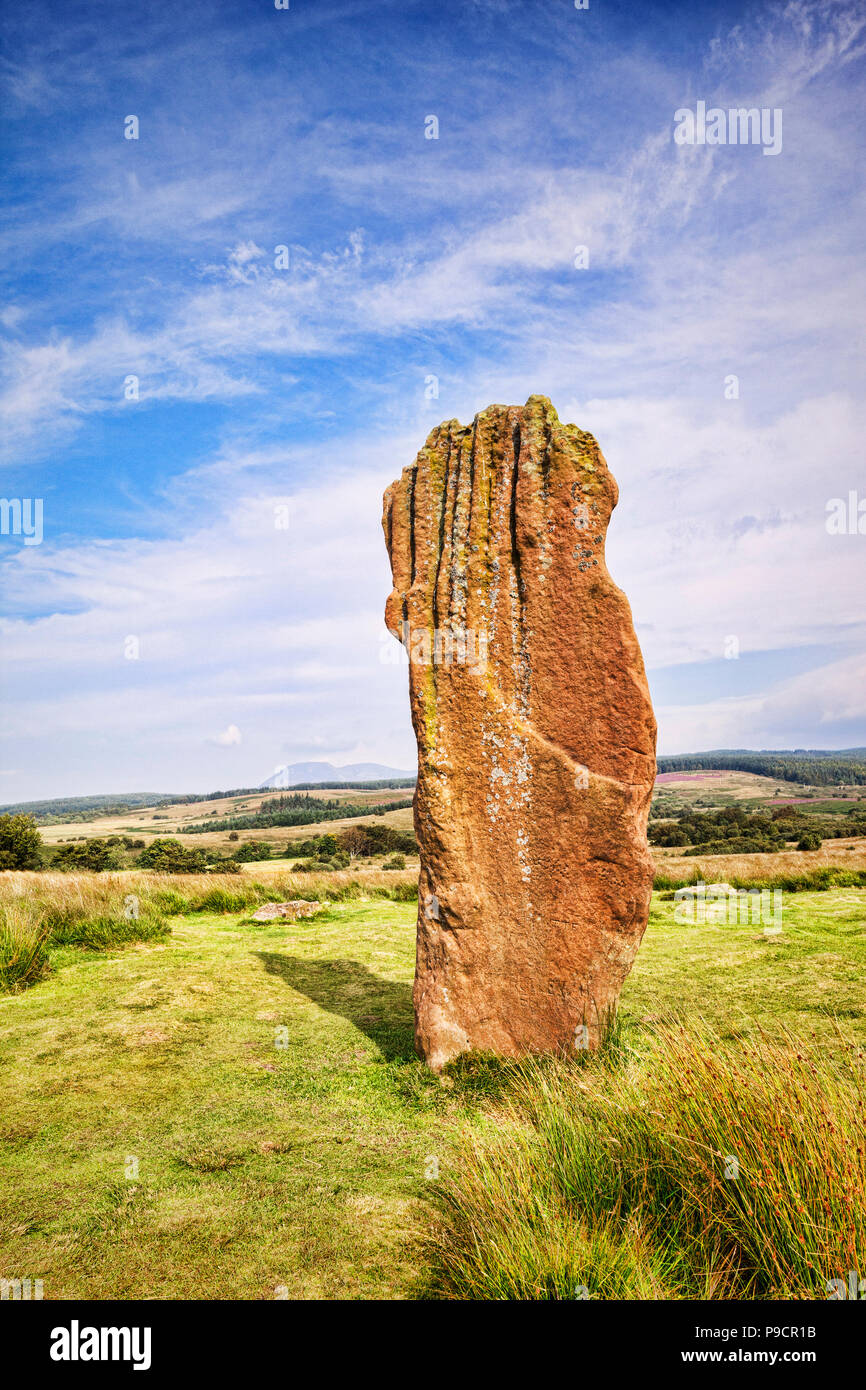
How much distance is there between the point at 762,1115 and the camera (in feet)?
12.0

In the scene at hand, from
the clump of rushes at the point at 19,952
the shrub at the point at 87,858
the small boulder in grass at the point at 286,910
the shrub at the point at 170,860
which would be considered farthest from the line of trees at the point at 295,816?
the clump of rushes at the point at 19,952

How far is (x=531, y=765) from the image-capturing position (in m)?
6.60

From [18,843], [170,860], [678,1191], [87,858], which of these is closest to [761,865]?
[678,1191]

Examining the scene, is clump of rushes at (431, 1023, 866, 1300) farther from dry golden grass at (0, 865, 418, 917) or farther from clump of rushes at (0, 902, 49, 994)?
dry golden grass at (0, 865, 418, 917)

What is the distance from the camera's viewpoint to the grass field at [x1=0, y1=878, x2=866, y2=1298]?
160 inches

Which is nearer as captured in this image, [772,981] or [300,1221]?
[300,1221]

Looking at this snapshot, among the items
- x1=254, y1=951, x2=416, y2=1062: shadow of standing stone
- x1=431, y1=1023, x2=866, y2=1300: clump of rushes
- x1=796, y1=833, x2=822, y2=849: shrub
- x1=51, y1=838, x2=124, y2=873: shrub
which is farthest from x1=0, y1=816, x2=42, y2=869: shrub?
x1=796, y1=833, x2=822, y2=849: shrub

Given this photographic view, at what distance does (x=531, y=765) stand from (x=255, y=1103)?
362cm

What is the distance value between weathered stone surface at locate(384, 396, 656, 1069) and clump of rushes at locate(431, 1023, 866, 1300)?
2.00 m

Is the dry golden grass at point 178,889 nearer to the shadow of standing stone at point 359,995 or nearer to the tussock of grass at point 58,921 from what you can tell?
the tussock of grass at point 58,921
